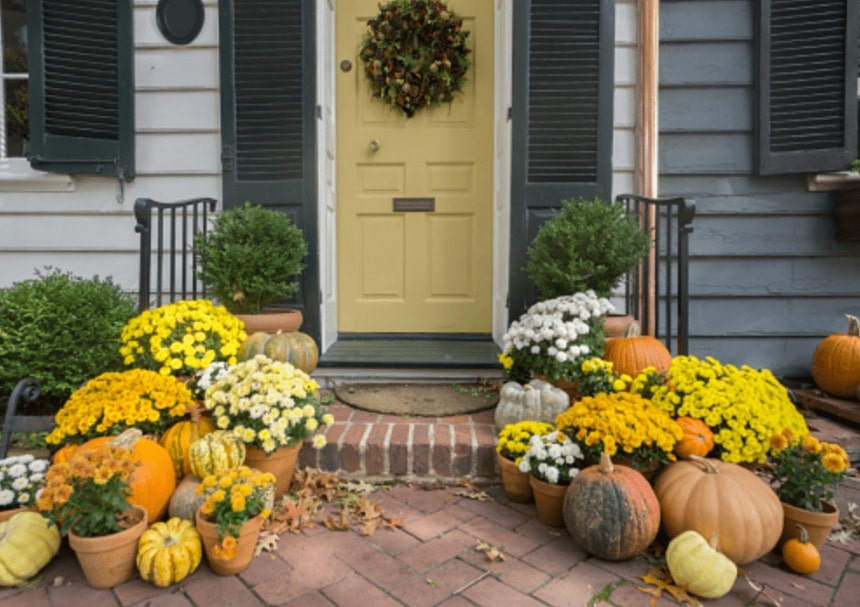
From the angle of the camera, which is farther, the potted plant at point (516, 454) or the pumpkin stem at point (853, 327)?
the pumpkin stem at point (853, 327)

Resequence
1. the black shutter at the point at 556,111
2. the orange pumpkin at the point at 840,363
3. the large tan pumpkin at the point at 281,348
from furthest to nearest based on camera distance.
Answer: the black shutter at the point at 556,111 < the orange pumpkin at the point at 840,363 < the large tan pumpkin at the point at 281,348

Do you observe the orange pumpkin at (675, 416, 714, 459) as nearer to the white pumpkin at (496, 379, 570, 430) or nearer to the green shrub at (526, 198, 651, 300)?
the white pumpkin at (496, 379, 570, 430)

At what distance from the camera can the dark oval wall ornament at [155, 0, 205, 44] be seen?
2777 mm

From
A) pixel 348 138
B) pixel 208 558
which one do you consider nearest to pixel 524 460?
pixel 208 558

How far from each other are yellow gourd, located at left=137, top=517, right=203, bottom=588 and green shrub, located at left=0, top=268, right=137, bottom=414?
1.05 metres

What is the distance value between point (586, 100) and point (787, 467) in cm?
192

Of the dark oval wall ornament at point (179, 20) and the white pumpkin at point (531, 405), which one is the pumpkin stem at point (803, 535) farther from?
the dark oval wall ornament at point (179, 20)

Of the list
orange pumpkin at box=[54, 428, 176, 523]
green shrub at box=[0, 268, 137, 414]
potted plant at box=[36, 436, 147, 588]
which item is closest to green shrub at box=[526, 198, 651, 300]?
orange pumpkin at box=[54, 428, 176, 523]

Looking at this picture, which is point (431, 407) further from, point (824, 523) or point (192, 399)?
point (824, 523)

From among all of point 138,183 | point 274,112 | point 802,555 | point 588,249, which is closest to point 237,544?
point 802,555

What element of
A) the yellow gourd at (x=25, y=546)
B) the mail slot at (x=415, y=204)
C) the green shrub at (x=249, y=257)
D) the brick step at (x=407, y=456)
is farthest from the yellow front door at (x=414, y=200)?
the yellow gourd at (x=25, y=546)

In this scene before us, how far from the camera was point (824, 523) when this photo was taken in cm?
148

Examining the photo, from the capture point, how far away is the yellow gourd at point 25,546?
1350 mm

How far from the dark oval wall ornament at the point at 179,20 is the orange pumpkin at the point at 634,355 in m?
2.67
